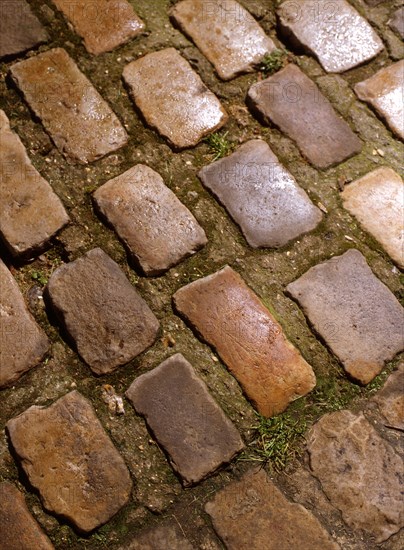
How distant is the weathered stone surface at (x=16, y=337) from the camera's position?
186 centimetres

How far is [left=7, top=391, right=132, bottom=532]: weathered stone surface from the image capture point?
A: 68.3 inches

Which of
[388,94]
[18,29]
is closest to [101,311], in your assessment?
[18,29]

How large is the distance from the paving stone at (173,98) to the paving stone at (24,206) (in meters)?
0.46

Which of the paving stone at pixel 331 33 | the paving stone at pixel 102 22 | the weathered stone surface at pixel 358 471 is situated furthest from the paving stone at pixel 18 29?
the weathered stone surface at pixel 358 471

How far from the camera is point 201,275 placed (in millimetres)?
2008

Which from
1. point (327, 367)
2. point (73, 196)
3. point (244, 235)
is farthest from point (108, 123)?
point (327, 367)

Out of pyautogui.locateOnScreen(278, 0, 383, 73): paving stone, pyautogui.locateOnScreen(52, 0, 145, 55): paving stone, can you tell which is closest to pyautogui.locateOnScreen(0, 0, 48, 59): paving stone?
pyautogui.locateOnScreen(52, 0, 145, 55): paving stone

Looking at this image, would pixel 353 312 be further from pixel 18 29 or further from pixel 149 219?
pixel 18 29

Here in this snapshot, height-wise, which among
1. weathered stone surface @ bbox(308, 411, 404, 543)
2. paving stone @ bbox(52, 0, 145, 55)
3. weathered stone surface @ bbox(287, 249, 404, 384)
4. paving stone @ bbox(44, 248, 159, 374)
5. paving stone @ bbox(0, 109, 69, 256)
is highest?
paving stone @ bbox(52, 0, 145, 55)

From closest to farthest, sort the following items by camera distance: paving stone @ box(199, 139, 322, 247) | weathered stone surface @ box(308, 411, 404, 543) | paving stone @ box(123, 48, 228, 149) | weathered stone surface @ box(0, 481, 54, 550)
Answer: weathered stone surface @ box(0, 481, 54, 550), weathered stone surface @ box(308, 411, 404, 543), paving stone @ box(199, 139, 322, 247), paving stone @ box(123, 48, 228, 149)

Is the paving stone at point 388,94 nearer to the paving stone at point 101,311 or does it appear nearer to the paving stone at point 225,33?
the paving stone at point 225,33

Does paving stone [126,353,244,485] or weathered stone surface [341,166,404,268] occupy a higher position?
weathered stone surface [341,166,404,268]

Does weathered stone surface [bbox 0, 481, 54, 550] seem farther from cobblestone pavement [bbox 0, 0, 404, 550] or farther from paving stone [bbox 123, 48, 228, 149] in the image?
paving stone [bbox 123, 48, 228, 149]

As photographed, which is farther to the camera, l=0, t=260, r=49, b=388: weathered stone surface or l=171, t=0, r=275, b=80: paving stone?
l=171, t=0, r=275, b=80: paving stone
